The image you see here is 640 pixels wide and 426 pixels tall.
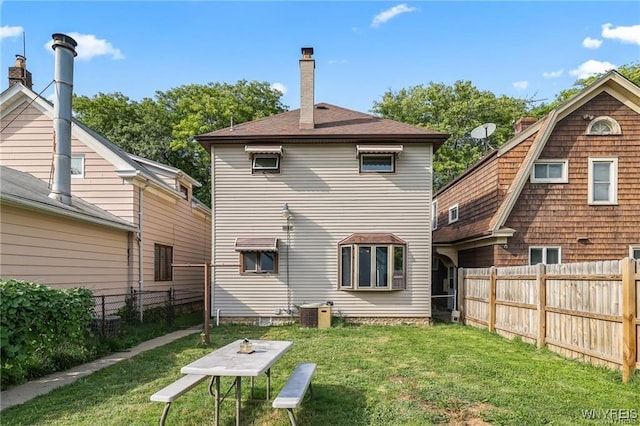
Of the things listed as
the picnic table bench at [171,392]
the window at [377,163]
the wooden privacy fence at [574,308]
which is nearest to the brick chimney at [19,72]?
the window at [377,163]

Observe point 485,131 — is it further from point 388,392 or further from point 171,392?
point 171,392

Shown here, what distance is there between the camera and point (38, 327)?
5.88 metres

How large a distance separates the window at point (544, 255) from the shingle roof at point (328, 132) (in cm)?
421

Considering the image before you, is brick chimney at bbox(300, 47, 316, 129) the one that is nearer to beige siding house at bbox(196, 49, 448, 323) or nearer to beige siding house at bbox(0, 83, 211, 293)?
beige siding house at bbox(196, 49, 448, 323)

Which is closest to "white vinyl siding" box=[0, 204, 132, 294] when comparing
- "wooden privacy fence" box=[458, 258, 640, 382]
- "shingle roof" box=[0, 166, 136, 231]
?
"shingle roof" box=[0, 166, 136, 231]

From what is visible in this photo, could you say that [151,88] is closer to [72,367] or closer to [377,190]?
[377,190]

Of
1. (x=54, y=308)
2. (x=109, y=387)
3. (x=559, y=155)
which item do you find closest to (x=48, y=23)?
(x=54, y=308)

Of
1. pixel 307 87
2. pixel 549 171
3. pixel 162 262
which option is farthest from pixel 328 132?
pixel 162 262

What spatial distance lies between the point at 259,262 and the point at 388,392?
Result: 7.22m

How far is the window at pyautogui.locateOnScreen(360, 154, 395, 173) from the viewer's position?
12.4m

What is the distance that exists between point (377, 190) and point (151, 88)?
24.8 metres

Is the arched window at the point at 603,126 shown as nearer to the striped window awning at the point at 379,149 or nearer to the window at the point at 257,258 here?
the striped window awning at the point at 379,149

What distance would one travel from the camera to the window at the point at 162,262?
542 inches

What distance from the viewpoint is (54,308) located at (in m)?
6.23
